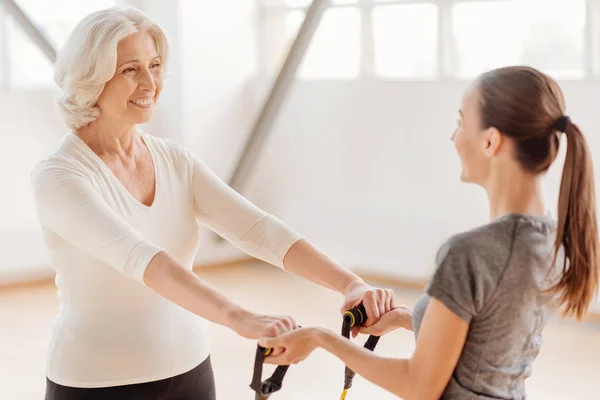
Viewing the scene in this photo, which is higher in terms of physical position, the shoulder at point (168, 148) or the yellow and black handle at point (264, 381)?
the shoulder at point (168, 148)

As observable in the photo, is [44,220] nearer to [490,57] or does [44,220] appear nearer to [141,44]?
[141,44]

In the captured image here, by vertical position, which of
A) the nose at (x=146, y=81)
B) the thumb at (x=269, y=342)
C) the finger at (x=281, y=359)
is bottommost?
the finger at (x=281, y=359)

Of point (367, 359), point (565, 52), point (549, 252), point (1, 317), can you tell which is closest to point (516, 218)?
point (549, 252)

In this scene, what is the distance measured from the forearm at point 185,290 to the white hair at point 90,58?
493 mm

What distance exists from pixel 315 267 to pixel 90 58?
2.43ft

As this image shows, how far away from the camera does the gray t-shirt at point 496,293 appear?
5.39 feet

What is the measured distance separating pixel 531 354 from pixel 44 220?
112cm

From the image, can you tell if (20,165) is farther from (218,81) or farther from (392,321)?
(392,321)

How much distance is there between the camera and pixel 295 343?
188 centimetres

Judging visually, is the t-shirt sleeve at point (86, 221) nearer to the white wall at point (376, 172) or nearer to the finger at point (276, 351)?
the finger at point (276, 351)

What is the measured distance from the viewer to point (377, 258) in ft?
23.0

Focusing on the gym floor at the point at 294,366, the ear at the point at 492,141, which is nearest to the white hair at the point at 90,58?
the ear at the point at 492,141

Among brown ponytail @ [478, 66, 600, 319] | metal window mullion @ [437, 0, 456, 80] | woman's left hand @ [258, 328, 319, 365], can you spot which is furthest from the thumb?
metal window mullion @ [437, 0, 456, 80]

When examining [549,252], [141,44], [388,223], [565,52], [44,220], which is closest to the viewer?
[549,252]
